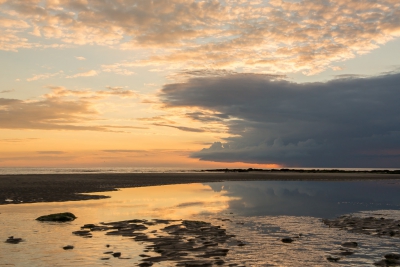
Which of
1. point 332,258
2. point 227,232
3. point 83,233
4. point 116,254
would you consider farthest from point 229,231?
point 83,233

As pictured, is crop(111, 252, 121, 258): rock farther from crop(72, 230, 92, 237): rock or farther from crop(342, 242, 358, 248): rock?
crop(342, 242, 358, 248): rock

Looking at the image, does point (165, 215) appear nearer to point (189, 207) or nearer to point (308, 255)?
point (189, 207)

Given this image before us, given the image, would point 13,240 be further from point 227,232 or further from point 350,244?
point 350,244

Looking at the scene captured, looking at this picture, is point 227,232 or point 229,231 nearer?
point 227,232

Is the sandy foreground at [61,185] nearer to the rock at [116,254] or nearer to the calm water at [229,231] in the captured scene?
the calm water at [229,231]

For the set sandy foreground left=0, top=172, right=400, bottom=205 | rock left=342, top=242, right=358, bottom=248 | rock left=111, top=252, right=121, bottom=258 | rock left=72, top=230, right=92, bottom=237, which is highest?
sandy foreground left=0, top=172, right=400, bottom=205

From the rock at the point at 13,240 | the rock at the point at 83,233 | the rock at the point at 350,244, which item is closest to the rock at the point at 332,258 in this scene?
the rock at the point at 350,244

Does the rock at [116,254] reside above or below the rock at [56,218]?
below

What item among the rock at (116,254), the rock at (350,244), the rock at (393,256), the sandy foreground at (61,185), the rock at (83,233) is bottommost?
the rock at (350,244)

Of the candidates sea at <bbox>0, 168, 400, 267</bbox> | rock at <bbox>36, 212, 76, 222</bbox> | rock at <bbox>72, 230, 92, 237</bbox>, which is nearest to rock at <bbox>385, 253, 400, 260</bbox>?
sea at <bbox>0, 168, 400, 267</bbox>

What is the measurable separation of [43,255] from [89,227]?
6.83 m

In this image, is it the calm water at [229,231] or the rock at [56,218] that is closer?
the calm water at [229,231]

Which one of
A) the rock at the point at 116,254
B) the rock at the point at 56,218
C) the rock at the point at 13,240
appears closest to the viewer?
the rock at the point at 116,254

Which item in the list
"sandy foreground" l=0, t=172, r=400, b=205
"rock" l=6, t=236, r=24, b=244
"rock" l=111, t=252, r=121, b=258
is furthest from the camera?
"sandy foreground" l=0, t=172, r=400, b=205
